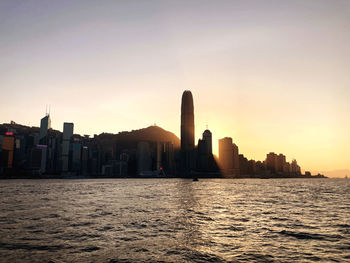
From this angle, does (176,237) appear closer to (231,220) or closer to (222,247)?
(222,247)

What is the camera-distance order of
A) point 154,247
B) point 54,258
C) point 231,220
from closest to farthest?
point 54,258 < point 154,247 < point 231,220

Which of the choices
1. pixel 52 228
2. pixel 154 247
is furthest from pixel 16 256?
pixel 52 228

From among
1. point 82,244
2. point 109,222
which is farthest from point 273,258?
point 109,222

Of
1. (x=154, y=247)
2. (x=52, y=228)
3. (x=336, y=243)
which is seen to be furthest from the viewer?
(x=52, y=228)

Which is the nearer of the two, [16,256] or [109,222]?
[16,256]

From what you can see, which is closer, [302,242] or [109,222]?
[302,242]

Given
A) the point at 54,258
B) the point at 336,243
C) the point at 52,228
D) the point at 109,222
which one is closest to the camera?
the point at 54,258

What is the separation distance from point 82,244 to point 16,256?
17.7 ft

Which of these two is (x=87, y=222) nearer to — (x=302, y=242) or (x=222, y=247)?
(x=222, y=247)

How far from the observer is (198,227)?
106ft

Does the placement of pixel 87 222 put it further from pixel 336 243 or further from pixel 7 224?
pixel 336 243

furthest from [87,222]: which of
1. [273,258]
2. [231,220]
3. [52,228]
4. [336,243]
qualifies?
[336,243]

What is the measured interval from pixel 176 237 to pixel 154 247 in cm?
450

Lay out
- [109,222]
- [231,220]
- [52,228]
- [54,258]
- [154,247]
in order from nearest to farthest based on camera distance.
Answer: [54,258] → [154,247] → [52,228] → [109,222] → [231,220]
